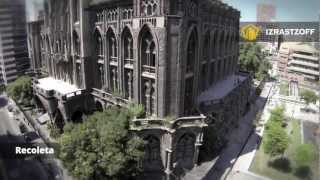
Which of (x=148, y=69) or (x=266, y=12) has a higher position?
(x=266, y=12)

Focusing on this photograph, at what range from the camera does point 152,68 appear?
25719 millimetres

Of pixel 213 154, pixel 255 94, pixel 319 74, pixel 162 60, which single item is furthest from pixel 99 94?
pixel 255 94

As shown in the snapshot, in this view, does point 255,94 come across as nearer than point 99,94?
No

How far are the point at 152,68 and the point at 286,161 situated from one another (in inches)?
938

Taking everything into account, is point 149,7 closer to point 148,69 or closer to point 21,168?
point 148,69

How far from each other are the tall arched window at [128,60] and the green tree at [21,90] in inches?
876

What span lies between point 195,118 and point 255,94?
41648 millimetres

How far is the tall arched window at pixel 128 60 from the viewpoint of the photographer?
28.2 meters

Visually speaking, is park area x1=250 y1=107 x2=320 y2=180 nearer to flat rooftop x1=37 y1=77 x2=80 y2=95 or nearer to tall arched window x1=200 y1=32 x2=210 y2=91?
tall arched window x1=200 y1=32 x2=210 y2=91

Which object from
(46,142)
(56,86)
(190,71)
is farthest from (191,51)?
(56,86)

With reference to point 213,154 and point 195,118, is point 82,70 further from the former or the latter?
point 213,154

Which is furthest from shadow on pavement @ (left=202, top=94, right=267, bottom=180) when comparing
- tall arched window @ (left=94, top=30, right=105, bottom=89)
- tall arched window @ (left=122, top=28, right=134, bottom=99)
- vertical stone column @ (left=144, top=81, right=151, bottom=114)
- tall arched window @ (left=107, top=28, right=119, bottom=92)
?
tall arched window @ (left=94, top=30, right=105, bottom=89)

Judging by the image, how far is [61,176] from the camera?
27.5 m

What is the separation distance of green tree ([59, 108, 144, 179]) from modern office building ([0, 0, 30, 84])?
14324 mm
